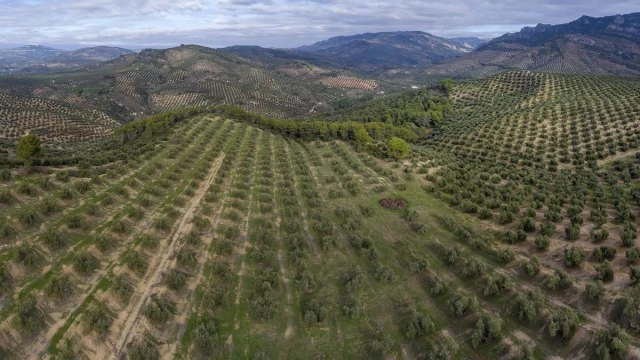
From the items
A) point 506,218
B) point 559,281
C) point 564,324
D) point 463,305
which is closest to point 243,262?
point 463,305

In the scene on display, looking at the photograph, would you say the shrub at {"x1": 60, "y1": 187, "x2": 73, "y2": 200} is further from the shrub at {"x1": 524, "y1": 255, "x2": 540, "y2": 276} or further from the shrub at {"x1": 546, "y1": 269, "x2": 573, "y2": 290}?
the shrub at {"x1": 546, "y1": 269, "x2": 573, "y2": 290}

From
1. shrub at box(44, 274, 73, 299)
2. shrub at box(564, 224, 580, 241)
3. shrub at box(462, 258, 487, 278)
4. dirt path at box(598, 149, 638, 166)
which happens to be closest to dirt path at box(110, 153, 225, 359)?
shrub at box(44, 274, 73, 299)

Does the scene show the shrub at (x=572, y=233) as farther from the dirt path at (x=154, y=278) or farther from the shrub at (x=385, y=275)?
the dirt path at (x=154, y=278)

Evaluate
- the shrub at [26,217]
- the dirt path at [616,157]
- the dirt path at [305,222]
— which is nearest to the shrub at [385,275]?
the dirt path at [305,222]

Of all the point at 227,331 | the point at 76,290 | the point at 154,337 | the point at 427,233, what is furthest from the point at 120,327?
the point at 427,233

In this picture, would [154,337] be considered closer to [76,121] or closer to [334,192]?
[334,192]

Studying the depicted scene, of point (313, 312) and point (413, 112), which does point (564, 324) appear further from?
point (413, 112)
